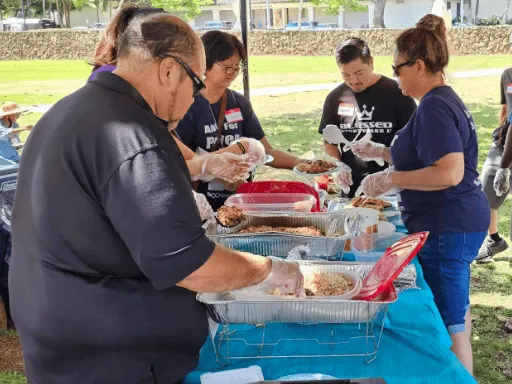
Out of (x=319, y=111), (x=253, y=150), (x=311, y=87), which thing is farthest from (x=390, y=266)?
(x=311, y=87)

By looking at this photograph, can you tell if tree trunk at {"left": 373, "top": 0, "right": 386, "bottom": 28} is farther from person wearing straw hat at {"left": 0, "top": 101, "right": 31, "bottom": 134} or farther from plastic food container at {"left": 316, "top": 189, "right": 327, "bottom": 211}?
plastic food container at {"left": 316, "top": 189, "right": 327, "bottom": 211}

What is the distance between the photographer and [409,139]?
6.89 ft

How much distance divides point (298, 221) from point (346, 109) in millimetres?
1336

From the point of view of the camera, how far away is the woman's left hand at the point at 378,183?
2127mm

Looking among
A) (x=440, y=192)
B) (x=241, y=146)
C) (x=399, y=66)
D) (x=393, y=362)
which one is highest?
(x=399, y=66)

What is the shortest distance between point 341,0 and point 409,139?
23283 mm

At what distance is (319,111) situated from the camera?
1015cm

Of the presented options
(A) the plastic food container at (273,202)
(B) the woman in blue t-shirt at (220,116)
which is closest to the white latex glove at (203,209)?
(A) the plastic food container at (273,202)

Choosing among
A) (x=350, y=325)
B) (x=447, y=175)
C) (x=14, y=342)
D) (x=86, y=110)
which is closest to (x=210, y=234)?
(x=350, y=325)

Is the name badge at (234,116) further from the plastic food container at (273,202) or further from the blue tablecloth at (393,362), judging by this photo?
the blue tablecloth at (393,362)

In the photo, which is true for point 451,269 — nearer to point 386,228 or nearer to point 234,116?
point 386,228

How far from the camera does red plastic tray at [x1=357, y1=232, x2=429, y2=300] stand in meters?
1.34

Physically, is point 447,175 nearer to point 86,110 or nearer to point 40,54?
point 86,110

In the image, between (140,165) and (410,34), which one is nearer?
(140,165)
